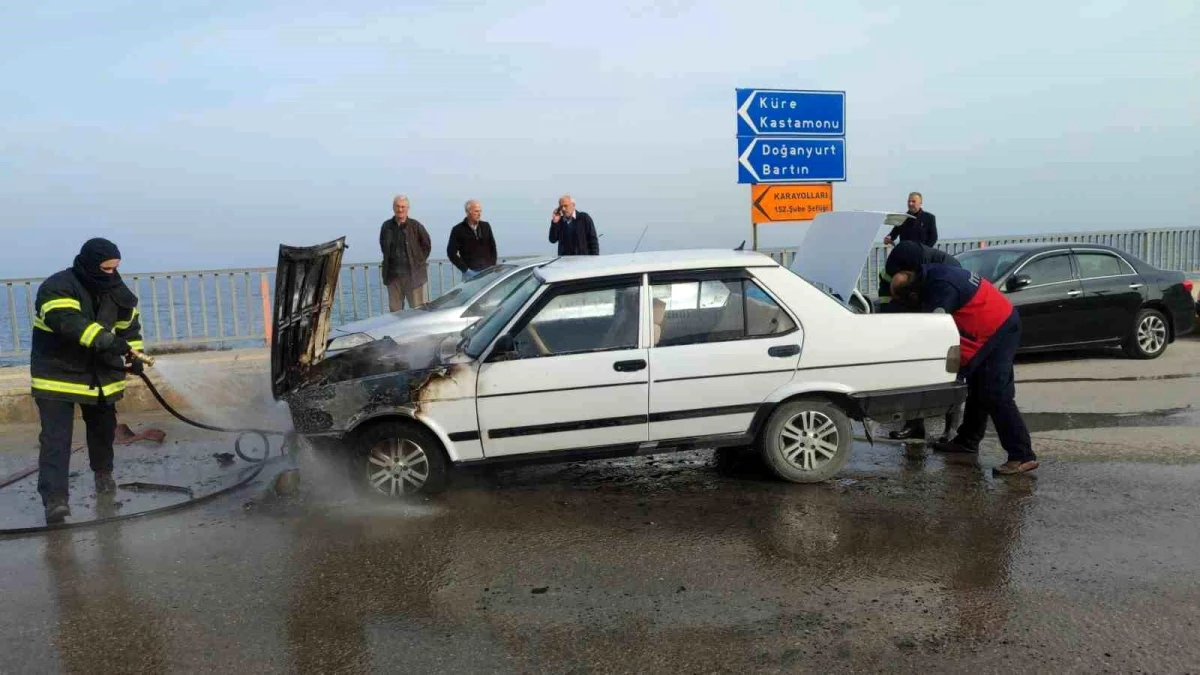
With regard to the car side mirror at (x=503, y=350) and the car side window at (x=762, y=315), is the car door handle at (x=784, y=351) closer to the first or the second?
the car side window at (x=762, y=315)

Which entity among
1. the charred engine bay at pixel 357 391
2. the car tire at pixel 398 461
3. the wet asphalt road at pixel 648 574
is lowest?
the wet asphalt road at pixel 648 574

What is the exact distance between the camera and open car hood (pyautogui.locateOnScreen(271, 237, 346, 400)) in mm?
6355

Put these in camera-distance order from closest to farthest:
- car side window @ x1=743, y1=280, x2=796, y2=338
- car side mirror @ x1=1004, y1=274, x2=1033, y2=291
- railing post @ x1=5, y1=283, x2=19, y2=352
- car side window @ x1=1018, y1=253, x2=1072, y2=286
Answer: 1. car side window @ x1=743, y1=280, x2=796, y2=338
2. car side mirror @ x1=1004, y1=274, x2=1033, y2=291
3. car side window @ x1=1018, y1=253, x2=1072, y2=286
4. railing post @ x1=5, y1=283, x2=19, y2=352

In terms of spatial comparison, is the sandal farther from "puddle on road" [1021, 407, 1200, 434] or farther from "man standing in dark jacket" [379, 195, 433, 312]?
"man standing in dark jacket" [379, 195, 433, 312]

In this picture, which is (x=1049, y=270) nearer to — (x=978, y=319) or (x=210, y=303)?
(x=978, y=319)

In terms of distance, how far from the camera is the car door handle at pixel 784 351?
587cm

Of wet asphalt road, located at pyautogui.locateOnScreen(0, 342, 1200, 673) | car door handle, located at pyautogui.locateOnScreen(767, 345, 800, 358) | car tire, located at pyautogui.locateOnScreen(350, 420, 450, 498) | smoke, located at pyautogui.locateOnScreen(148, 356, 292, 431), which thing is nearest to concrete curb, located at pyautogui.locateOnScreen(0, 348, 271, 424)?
smoke, located at pyautogui.locateOnScreen(148, 356, 292, 431)

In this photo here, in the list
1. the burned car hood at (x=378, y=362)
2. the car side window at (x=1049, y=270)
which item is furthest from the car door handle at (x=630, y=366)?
the car side window at (x=1049, y=270)

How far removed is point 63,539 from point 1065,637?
530 cm

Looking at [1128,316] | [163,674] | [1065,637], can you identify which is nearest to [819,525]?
[1065,637]

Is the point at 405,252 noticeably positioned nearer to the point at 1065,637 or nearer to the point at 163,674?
the point at 163,674

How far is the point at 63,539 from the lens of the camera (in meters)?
5.53

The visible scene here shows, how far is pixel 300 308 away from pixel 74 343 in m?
1.43

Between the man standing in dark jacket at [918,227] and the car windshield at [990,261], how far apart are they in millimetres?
903
